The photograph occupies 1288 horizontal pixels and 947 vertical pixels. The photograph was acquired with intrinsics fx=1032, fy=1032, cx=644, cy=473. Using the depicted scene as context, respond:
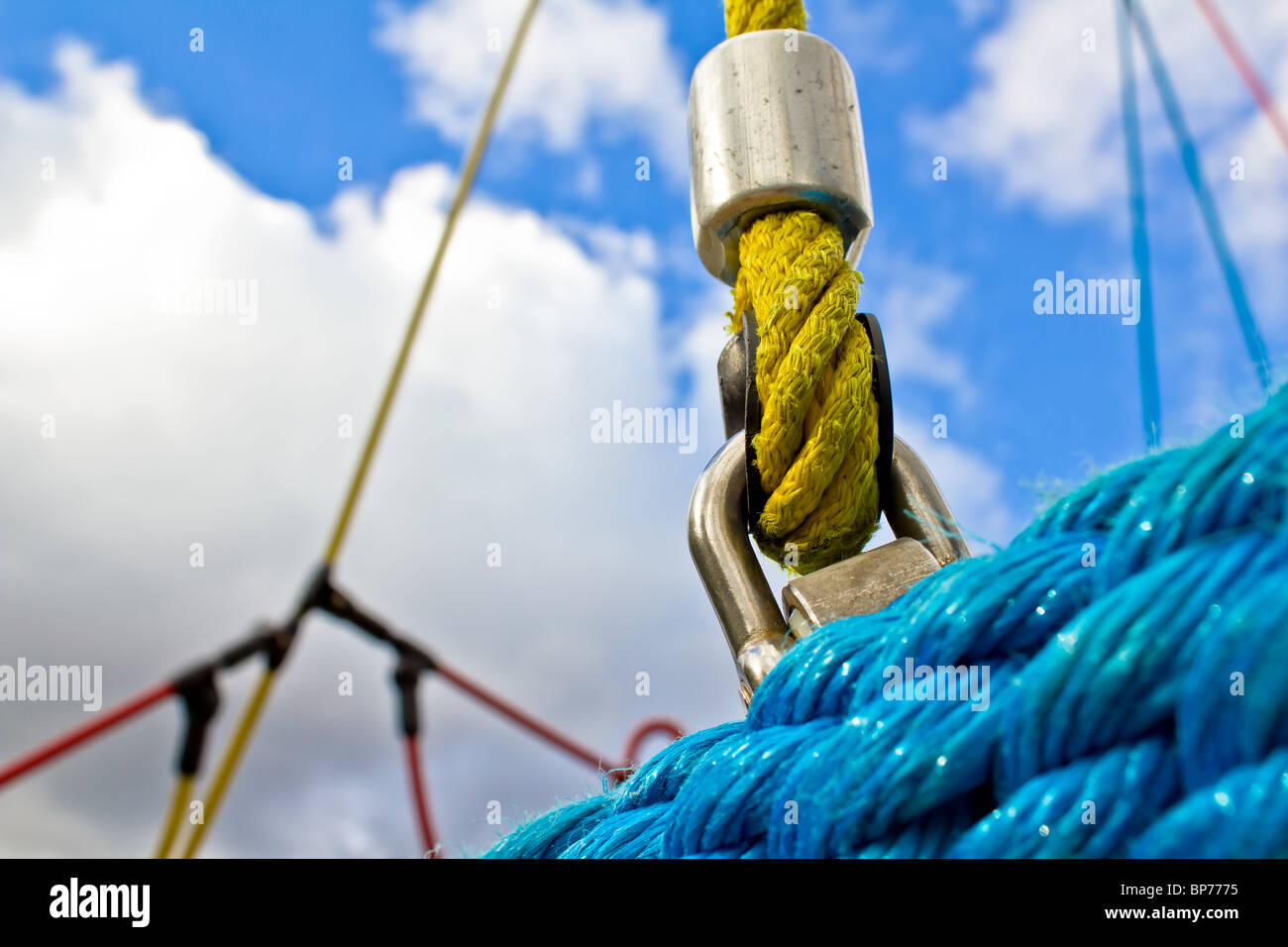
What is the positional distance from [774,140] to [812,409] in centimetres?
20

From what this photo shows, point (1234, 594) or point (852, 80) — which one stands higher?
point (852, 80)

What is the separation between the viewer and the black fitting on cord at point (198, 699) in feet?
4.05

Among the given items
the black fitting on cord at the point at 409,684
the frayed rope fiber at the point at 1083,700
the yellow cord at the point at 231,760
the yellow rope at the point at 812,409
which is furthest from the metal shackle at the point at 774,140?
the black fitting on cord at the point at 409,684

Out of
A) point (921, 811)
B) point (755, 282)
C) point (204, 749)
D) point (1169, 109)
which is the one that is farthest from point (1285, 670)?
point (204, 749)

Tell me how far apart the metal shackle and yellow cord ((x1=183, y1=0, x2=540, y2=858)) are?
0.37 m

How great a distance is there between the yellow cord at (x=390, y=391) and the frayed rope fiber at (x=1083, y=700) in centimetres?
76

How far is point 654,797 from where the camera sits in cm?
58

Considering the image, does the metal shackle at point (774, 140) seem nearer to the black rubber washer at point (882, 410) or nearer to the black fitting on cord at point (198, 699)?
the black rubber washer at point (882, 410)

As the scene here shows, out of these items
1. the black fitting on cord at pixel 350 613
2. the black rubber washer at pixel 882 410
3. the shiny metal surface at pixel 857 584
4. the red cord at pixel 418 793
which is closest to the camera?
the shiny metal surface at pixel 857 584

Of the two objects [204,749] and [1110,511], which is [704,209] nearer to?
[1110,511]

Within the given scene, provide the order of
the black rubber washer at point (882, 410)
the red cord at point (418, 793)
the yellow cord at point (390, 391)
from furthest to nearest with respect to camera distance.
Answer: the red cord at point (418, 793)
the yellow cord at point (390, 391)
the black rubber washer at point (882, 410)

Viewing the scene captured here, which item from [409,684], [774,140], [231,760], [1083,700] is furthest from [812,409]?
[409,684]

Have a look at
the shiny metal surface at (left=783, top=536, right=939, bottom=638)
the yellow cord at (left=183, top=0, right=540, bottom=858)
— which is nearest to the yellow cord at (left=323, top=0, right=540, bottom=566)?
the yellow cord at (left=183, top=0, right=540, bottom=858)
